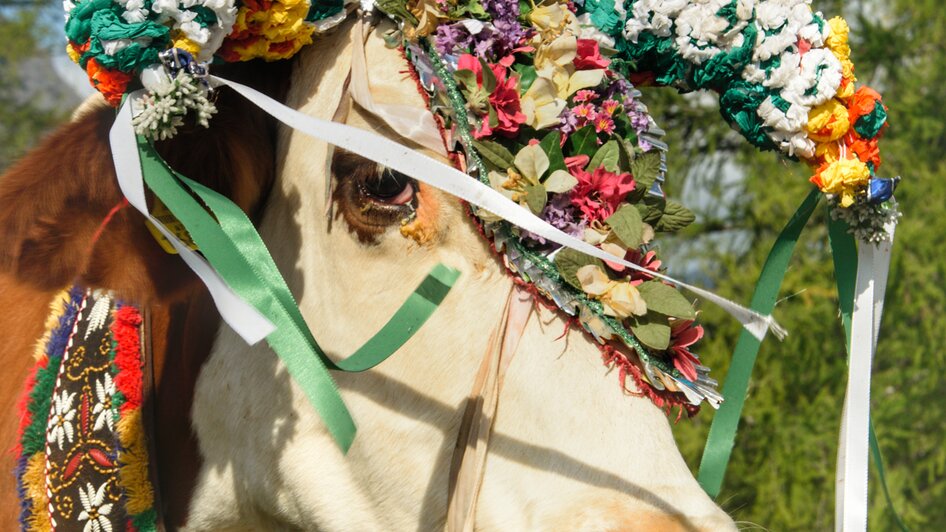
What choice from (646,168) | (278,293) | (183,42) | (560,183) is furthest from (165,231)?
(646,168)

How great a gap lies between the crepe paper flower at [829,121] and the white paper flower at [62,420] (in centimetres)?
154

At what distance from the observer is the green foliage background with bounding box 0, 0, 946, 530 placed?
434cm

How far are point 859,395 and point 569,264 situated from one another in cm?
74

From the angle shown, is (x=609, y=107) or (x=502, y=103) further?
(x=609, y=107)

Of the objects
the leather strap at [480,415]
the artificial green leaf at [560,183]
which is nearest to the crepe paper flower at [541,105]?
the artificial green leaf at [560,183]

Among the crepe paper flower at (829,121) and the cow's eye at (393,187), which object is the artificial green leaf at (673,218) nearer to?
the crepe paper flower at (829,121)

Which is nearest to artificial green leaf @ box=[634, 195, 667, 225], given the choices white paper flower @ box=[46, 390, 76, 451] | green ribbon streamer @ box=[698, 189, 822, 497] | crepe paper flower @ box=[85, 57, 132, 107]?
green ribbon streamer @ box=[698, 189, 822, 497]

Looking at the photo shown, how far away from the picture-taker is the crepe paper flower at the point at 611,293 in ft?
5.98

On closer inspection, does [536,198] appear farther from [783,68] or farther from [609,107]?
[783,68]

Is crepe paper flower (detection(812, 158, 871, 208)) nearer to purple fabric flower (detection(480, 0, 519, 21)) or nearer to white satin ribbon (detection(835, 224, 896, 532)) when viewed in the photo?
white satin ribbon (detection(835, 224, 896, 532))

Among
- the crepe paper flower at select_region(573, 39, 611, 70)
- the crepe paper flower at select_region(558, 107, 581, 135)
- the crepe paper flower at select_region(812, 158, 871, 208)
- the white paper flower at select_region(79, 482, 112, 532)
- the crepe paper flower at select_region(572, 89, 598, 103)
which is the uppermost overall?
the crepe paper flower at select_region(812, 158, 871, 208)

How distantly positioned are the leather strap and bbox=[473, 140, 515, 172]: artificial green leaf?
223 millimetres

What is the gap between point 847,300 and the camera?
7.64 ft

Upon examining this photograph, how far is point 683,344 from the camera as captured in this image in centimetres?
191
